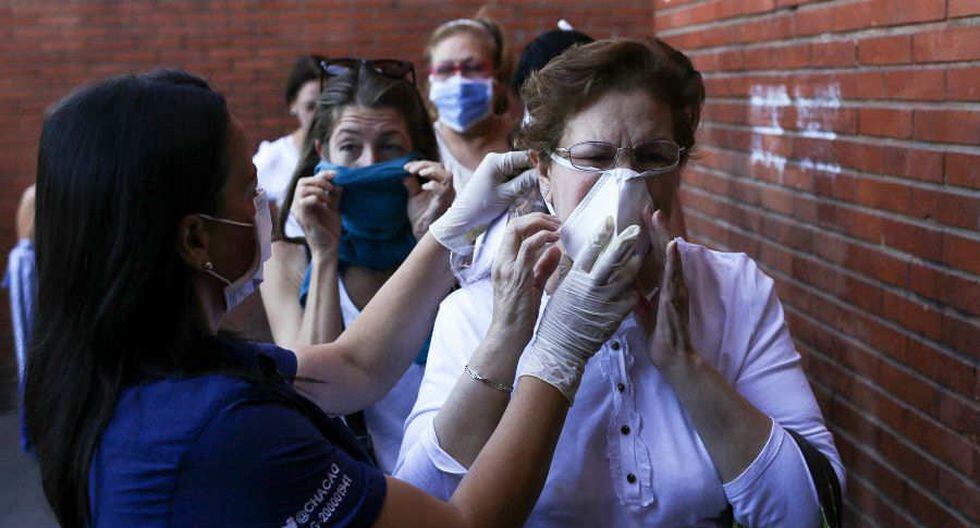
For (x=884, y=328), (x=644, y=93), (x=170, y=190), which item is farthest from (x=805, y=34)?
(x=170, y=190)

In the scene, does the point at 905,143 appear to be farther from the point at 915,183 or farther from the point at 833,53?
the point at 833,53

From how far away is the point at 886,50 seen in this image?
131 inches

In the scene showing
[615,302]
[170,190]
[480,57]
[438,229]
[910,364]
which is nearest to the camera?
[170,190]

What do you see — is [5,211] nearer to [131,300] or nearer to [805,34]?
[805,34]

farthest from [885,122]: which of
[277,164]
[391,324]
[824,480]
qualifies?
[277,164]

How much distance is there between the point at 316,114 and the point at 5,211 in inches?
242

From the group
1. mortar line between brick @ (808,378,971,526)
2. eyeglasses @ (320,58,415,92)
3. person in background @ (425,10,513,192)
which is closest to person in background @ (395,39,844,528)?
mortar line between brick @ (808,378,971,526)

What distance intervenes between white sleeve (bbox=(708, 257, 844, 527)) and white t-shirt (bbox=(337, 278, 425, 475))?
3.83ft

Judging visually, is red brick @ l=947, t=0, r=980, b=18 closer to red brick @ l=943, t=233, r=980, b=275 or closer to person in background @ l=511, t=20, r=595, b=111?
red brick @ l=943, t=233, r=980, b=275

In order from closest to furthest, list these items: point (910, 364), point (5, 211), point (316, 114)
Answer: point (910, 364)
point (316, 114)
point (5, 211)

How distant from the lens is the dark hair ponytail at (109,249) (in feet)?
6.15

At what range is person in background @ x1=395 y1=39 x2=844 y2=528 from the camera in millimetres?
2328

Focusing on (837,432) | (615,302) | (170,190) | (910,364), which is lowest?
(837,432)

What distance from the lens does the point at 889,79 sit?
3316 millimetres
